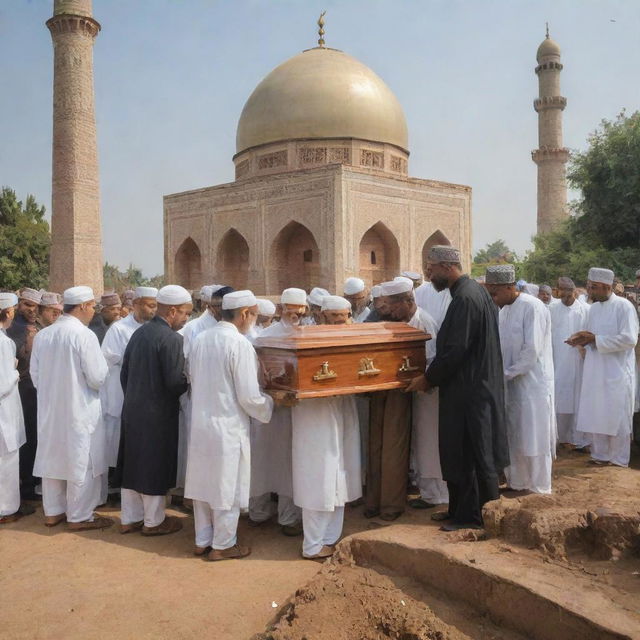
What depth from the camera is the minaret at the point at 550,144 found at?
1062 inches

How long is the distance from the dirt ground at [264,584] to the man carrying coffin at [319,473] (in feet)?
0.66

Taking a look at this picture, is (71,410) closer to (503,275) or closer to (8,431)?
(8,431)

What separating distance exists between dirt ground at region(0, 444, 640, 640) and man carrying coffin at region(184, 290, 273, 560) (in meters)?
0.30

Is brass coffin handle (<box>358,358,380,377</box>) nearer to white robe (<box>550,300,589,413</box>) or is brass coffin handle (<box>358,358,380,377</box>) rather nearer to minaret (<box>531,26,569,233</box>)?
white robe (<box>550,300,589,413</box>)

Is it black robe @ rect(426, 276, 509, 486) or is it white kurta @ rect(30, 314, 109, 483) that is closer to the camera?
black robe @ rect(426, 276, 509, 486)

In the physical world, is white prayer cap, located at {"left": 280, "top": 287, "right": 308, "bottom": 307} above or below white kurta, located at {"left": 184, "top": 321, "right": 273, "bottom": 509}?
above

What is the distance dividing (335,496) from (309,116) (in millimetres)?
17982

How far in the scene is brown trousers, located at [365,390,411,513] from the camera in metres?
4.21

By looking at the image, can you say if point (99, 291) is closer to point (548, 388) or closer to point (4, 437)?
point (4, 437)

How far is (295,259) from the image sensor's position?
65.0 feet

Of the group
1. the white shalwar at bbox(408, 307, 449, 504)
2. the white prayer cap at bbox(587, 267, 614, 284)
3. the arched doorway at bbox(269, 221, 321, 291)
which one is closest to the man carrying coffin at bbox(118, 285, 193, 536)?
the white shalwar at bbox(408, 307, 449, 504)

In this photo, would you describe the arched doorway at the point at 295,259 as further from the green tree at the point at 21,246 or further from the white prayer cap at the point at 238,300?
the white prayer cap at the point at 238,300

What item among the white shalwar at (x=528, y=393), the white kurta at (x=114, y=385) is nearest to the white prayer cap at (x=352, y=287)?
the white shalwar at (x=528, y=393)

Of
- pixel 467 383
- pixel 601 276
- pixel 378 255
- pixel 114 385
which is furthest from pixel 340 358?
pixel 378 255
